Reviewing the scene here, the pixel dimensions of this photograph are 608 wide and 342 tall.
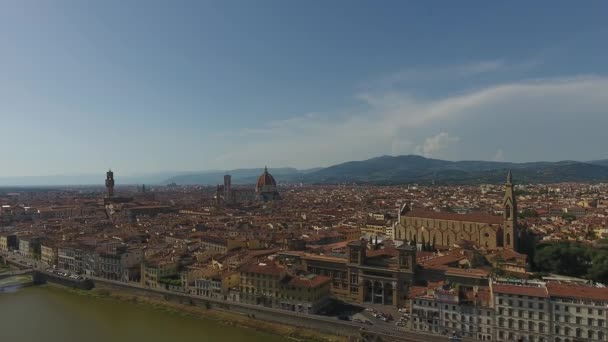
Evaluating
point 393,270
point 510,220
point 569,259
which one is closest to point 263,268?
point 393,270

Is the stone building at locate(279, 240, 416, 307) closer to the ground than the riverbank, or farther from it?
farther from it

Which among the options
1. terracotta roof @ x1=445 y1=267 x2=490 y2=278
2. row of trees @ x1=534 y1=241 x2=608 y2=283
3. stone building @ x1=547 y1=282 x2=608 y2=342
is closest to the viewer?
stone building @ x1=547 y1=282 x2=608 y2=342

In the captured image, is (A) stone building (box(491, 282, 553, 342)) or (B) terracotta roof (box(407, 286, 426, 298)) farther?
(B) terracotta roof (box(407, 286, 426, 298))

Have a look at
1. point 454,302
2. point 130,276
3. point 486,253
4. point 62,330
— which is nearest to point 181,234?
point 130,276

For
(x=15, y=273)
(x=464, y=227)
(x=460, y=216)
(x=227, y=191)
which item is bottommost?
(x=15, y=273)

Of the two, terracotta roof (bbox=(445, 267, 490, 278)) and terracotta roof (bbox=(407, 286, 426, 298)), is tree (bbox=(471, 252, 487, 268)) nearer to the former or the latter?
terracotta roof (bbox=(445, 267, 490, 278))

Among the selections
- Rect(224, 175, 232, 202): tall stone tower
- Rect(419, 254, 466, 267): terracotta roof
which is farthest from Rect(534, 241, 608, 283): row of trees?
Rect(224, 175, 232, 202): tall stone tower

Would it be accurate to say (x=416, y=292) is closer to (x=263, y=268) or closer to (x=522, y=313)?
(x=522, y=313)
